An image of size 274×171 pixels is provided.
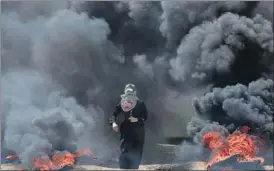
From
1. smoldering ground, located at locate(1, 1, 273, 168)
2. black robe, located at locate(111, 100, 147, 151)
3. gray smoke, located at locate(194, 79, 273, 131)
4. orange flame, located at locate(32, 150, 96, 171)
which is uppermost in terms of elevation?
smoldering ground, located at locate(1, 1, 273, 168)

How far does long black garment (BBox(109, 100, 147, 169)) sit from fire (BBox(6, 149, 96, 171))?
0.72 metres

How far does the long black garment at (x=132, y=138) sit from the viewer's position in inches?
269

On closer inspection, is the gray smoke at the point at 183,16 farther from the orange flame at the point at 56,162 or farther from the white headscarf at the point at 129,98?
the orange flame at the point at 56,162

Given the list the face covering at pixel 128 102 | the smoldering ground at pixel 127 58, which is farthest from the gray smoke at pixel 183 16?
the face covering at pixel 128 102

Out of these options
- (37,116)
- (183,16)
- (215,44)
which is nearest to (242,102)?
(215,44)

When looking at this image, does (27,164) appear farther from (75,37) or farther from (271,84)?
(271,84)

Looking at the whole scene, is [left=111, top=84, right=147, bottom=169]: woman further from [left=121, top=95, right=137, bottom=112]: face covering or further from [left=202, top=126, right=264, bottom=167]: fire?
[left=202, top=126, right=264, bottom=167]: fire

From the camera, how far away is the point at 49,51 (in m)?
6.84

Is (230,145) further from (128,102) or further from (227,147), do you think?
(128,102)

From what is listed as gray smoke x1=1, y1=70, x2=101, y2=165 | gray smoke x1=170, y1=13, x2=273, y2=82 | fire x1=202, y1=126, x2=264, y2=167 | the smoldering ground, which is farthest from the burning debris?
gray smoke x1=1, y1=70, x2=101, y2=165

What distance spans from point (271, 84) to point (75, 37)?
10.7ft

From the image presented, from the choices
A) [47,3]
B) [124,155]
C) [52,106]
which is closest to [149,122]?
[124,155]

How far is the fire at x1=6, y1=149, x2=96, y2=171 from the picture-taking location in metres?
6.66

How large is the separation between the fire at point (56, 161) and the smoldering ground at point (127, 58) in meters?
0.16
